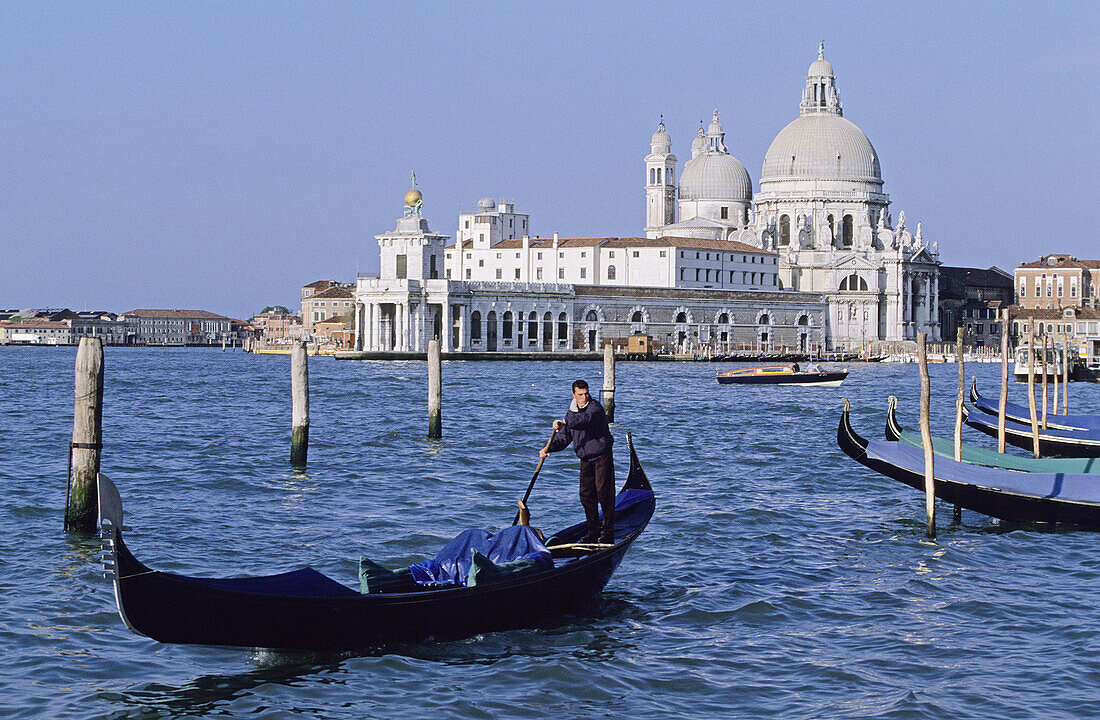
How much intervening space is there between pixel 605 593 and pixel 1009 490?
489 cm

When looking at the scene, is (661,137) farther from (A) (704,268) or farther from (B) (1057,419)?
(B) (1057,419)

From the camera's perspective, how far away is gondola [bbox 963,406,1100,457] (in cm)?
1845

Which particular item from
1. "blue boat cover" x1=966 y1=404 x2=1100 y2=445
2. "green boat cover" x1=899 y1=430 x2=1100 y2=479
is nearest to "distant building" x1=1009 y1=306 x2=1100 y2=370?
"blue boat cover" x1=966 y1=404 x2=1100 y2=445

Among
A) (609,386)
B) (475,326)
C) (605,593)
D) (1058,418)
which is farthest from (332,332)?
(605,593)

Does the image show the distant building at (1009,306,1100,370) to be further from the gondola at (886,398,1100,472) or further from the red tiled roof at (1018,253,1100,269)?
the gondola at (886,398,1100,472)

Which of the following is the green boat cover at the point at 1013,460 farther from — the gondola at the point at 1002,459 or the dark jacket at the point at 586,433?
the dark jacket at the point at 586,433

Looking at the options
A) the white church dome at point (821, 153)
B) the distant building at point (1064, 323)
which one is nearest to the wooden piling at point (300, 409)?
the distant building at point (1064, 323)

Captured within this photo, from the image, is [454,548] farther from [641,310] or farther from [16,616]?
[641,310]

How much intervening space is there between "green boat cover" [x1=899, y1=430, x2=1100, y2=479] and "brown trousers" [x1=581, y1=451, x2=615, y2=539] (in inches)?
210

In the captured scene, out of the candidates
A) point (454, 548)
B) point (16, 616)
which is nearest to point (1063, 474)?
point (454, 548)

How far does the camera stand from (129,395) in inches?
1501

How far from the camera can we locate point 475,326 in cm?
7369

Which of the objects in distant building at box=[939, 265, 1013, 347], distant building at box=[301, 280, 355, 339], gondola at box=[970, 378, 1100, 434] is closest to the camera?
gondola at box=[970, 378, 1100, 434]

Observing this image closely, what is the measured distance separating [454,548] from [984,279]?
10123cm
